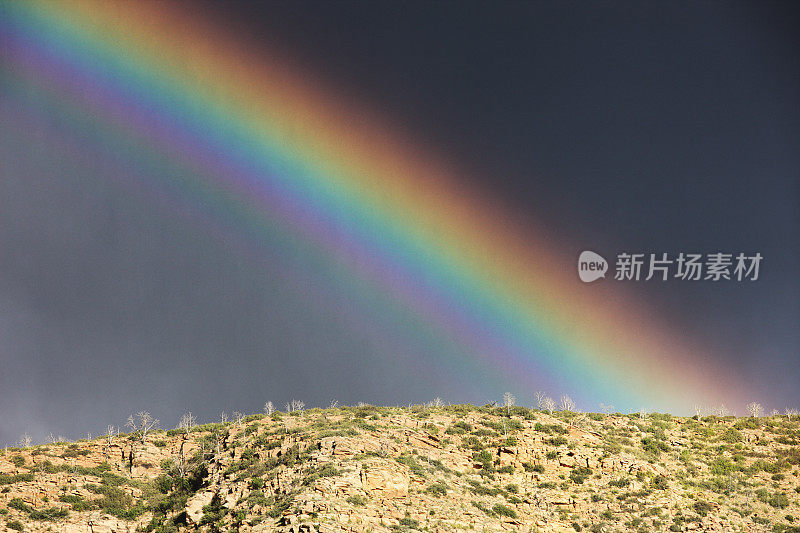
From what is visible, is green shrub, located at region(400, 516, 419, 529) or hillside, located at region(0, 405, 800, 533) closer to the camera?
green shrub, located at region(400, 516, 419, 529)

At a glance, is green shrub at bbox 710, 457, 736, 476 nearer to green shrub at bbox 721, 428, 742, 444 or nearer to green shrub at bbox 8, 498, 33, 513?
green shrub at bbox 721, 428, 742, 444

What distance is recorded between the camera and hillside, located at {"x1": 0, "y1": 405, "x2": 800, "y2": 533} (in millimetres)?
46469

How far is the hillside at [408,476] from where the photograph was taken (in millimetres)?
46469

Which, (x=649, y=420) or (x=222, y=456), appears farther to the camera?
(x=649, y=420)

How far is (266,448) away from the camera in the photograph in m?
54.8

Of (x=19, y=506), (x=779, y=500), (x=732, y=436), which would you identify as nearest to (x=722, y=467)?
(x=779, y=500)

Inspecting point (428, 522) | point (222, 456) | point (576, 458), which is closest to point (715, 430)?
point (576, 458)

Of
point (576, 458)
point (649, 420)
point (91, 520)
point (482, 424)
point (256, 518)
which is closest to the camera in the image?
point (256, 518)

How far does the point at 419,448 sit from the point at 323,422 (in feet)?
38.3

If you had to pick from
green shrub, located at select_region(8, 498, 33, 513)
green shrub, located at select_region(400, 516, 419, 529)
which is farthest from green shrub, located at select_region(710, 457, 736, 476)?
green shrub, located at select_region(8, 498, 33, 513)

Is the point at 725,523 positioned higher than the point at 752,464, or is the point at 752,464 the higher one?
the point at 752,464

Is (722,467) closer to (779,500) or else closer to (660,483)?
(779,500)

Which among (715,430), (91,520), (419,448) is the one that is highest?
(715,430)

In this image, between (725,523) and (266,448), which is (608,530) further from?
(266,448)
